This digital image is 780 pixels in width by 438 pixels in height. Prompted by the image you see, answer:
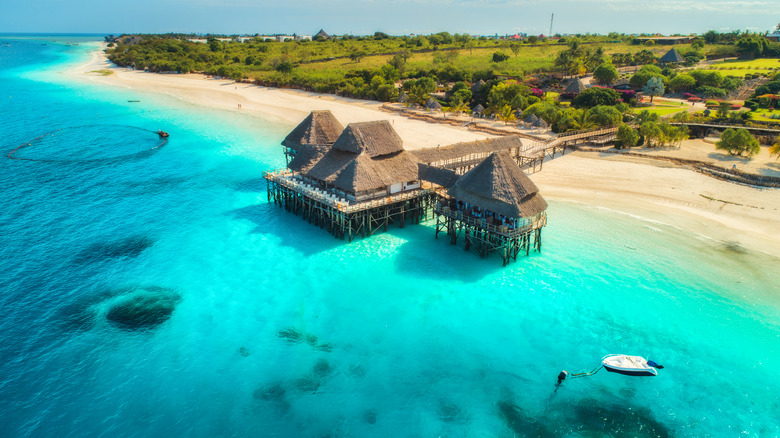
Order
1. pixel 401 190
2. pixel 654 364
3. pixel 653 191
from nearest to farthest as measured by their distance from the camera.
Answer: pixel 654 364, pixel 401 190, pixel 653 191

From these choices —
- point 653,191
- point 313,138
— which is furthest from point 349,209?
point 653,191

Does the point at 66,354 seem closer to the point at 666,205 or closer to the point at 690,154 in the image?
the point at 666,205

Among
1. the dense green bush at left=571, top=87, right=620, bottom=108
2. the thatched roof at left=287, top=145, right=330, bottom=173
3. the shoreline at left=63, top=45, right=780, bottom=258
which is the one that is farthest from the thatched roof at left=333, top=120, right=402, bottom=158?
the dense green bush at left=571, top=87, right=620, bottom=108

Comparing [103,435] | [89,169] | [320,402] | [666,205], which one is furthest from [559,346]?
[89,169]

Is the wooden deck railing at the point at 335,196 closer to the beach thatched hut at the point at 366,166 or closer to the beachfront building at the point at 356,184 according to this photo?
the beachfront building at the point at 356,184

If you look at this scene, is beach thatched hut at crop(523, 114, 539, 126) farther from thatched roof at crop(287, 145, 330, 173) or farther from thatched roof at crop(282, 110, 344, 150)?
thatched roof at crop(287, 145, 330, 173)

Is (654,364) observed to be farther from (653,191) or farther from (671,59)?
(671,59)
